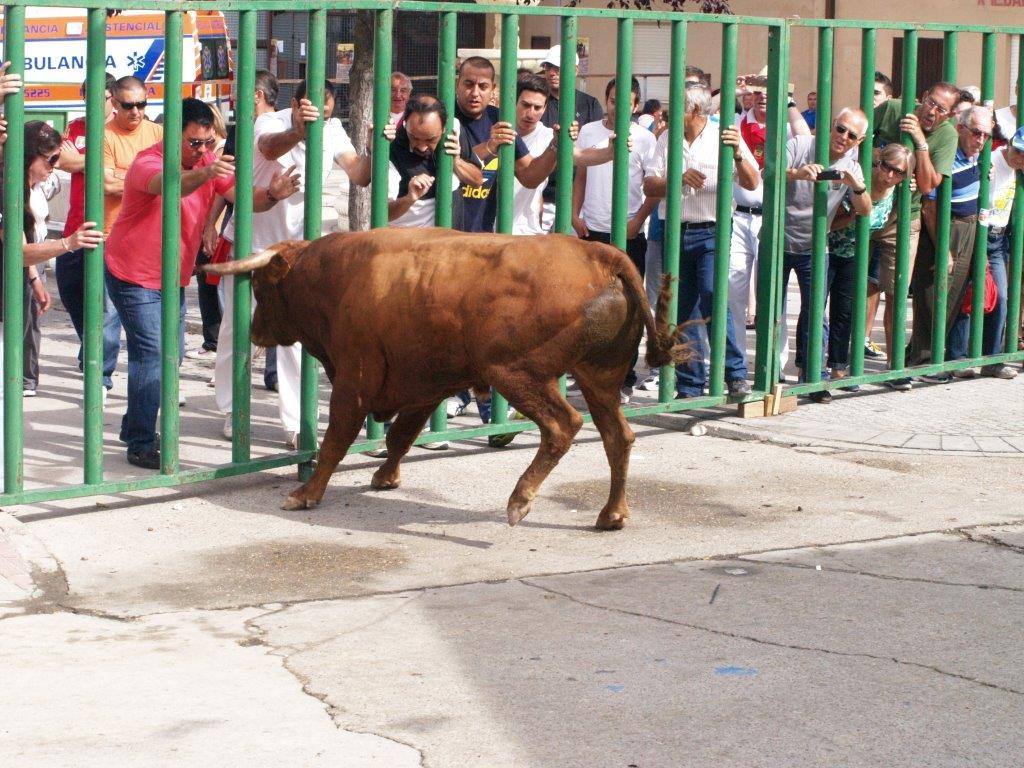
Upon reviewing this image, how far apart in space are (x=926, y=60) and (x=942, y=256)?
491 inches

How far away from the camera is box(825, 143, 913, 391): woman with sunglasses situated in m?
9.53

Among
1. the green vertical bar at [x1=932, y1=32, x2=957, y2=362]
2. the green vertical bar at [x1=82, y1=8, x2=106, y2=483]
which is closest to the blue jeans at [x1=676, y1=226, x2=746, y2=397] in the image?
the green vertical bar at [x1=932, y1=32, x2=957, y2=362]

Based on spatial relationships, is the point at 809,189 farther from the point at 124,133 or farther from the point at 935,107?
the point at 124,133

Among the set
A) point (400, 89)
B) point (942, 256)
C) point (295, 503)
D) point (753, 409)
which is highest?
point (400, 89)

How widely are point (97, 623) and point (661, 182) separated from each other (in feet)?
14.3

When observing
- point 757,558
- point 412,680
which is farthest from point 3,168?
point 757,558

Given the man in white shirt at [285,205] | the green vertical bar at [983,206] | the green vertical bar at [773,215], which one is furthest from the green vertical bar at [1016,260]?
the man in white shirt at [285,205]

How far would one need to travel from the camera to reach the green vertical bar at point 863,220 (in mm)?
9359

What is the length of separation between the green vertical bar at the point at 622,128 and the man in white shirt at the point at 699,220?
0.57 meters

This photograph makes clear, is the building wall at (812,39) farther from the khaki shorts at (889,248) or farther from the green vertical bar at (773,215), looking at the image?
the green vertical bar at (773,215)

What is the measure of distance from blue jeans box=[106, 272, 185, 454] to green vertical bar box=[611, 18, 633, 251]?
227cm

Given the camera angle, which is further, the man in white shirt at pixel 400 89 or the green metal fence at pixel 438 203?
the man in white shirt at pixel 400 89

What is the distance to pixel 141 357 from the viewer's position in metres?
7.79

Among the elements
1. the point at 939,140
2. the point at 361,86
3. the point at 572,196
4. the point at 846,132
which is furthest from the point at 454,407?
the point at 361,86
